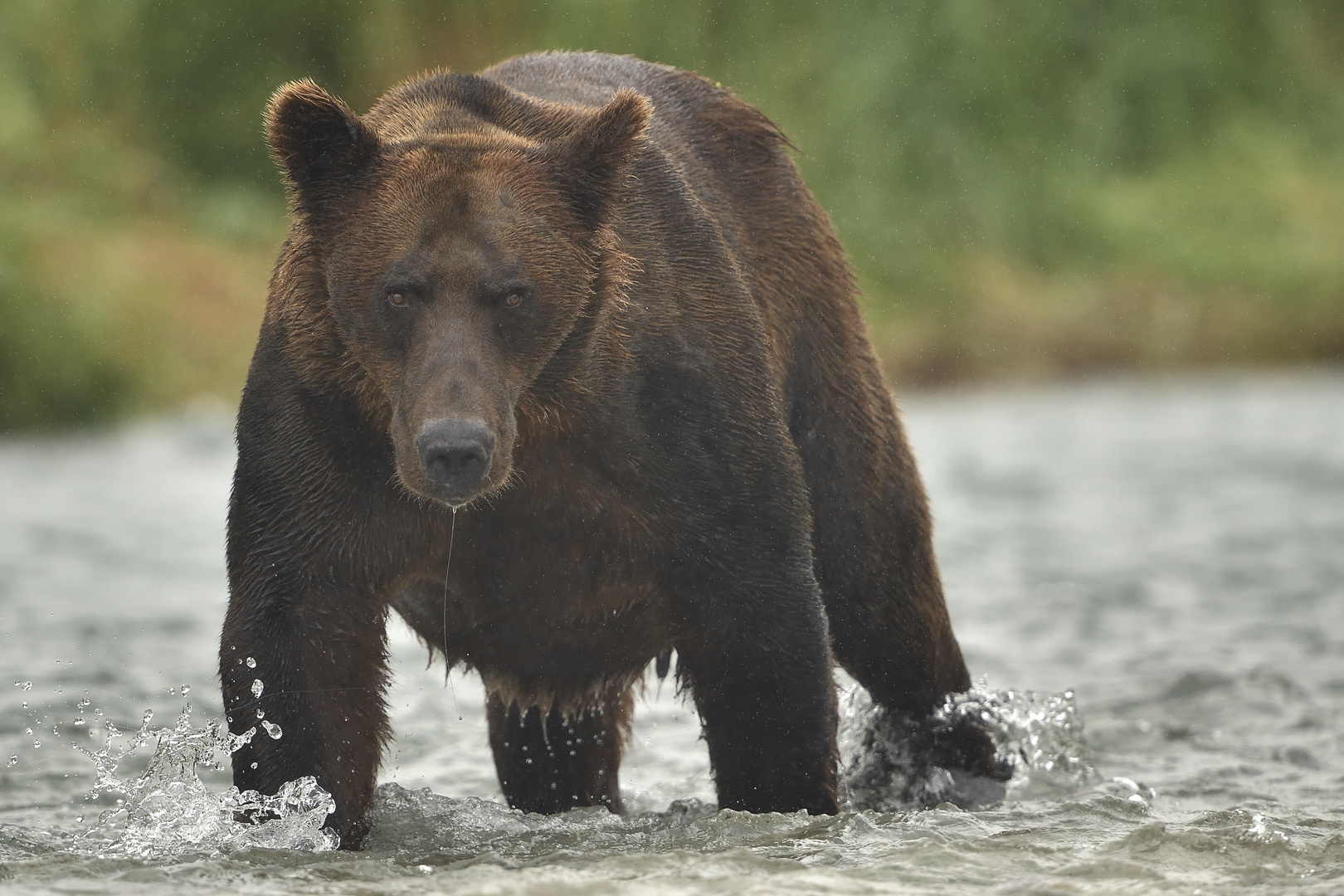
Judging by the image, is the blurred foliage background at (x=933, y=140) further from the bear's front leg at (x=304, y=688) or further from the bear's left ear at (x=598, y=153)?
the bear's left ear at (x=598, y=153)

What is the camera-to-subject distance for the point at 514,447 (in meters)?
4.41

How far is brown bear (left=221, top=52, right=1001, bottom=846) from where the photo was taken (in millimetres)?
4152

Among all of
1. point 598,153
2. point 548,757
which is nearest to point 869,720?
point 548,757

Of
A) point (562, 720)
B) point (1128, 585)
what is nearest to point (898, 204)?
point (1128, 585)

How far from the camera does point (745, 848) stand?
4.49 m

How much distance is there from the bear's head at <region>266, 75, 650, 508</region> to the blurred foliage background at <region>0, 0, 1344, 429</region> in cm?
1810

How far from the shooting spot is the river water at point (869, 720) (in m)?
4.43

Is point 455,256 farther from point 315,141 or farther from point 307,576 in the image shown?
point 307,576

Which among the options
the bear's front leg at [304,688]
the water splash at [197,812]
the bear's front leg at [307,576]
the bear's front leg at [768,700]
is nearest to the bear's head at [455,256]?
the bear's front leg at [307,576]

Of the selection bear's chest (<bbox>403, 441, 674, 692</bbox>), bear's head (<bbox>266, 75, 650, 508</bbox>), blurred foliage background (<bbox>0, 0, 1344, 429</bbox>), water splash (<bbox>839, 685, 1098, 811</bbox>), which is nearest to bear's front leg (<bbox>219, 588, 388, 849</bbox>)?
bear's chest (<bbox>403, 441, 674, 692</bbox>)

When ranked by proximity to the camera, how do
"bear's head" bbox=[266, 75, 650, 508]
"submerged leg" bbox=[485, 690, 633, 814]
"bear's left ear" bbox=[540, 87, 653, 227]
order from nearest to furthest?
1. "bear's head" bbox=[266, 75, 650, 508]
2. "bear's left ear" bbox=[540, 87, 653, 227]
3. "submerged leg" bbox=[485, 690, 633, 814]

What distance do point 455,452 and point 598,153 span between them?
0.85 meters

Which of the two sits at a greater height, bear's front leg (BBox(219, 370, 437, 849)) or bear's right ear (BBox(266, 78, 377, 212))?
bear's right ear (BBox(266, 78, 377, 212))

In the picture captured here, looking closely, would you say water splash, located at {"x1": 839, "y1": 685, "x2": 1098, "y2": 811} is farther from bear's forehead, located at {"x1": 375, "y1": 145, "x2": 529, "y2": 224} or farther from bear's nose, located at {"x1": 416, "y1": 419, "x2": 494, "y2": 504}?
bear's forehead, located at {"x1": 375, "y1": 145, "x2": 529, "y2": 224}
